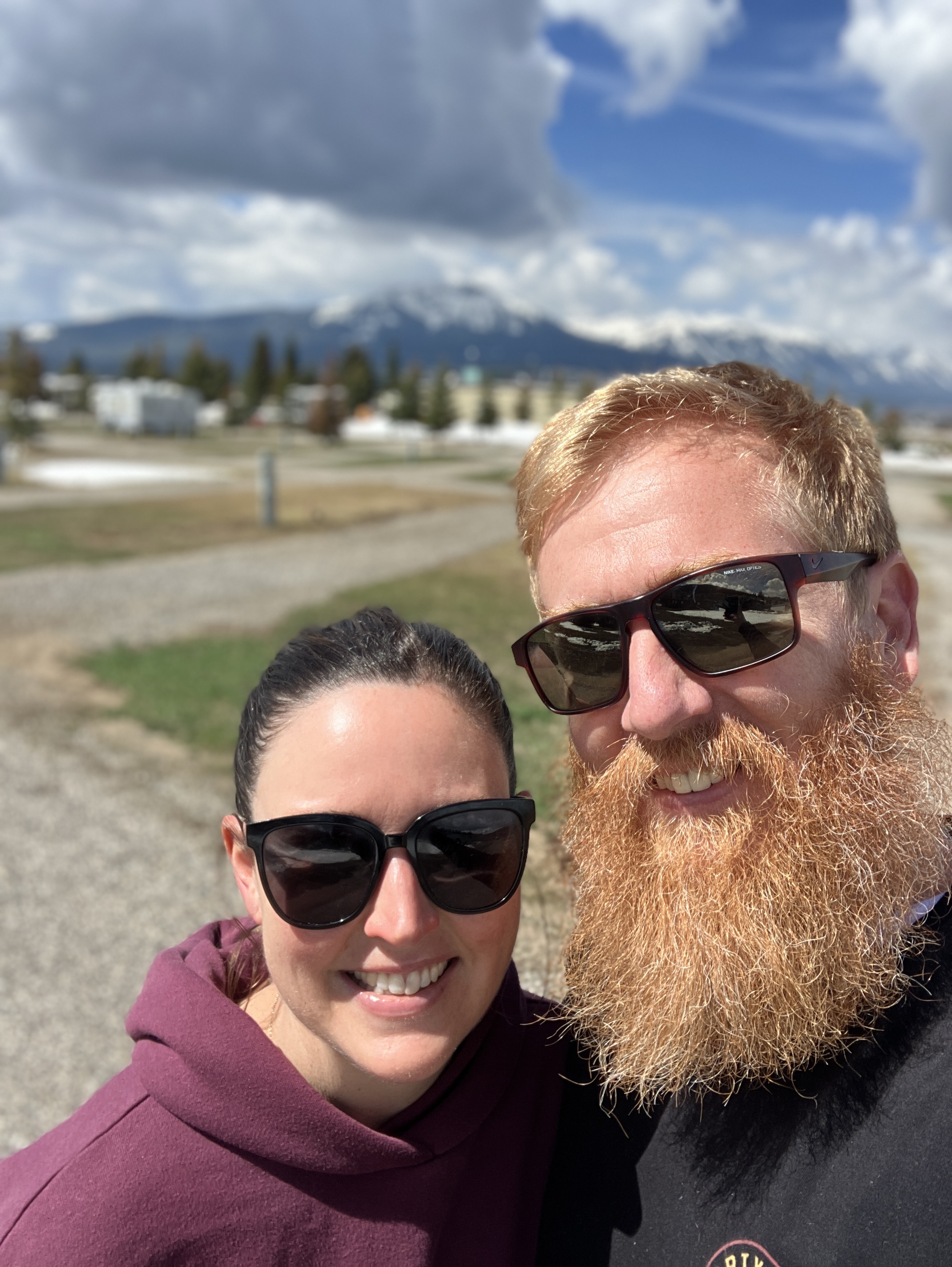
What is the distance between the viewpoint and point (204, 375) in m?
82.9

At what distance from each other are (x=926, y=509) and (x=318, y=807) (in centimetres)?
2860

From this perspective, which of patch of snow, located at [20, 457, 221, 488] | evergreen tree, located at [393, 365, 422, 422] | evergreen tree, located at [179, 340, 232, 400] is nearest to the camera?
patch of snow, located at [20, 457, 221, 488]

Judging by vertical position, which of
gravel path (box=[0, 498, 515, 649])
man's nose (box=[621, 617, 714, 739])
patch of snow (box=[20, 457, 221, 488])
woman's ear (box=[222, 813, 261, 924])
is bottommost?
patch of snow (box=[20, 457, 221, 488])

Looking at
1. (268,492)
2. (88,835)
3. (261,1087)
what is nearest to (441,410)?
(268,492)

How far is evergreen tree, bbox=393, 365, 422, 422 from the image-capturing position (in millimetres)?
77000

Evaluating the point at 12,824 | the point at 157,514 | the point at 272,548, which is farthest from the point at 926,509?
the point at 12,824

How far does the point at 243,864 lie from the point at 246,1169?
0.44 m

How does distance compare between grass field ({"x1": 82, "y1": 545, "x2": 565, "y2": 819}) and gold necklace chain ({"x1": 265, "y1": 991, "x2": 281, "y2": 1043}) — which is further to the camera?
grass field ({"x1": 82, "y1": 545, "x2": 565, "y2": 819})

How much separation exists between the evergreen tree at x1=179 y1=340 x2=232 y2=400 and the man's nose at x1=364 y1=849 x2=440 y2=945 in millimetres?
84958

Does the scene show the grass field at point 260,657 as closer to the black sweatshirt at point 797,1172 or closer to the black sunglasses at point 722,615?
the black sunglasses at point 722,615

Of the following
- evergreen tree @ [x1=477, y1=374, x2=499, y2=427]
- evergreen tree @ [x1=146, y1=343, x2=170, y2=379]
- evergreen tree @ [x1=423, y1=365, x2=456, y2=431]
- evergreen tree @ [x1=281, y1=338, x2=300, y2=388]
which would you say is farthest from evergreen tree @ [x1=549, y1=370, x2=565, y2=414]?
evergreen tree @ [x1=146, y1=343, x2=170, y2=379]

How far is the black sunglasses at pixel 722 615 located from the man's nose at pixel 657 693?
0.5 inches

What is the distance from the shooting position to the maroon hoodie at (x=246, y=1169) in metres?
1.27

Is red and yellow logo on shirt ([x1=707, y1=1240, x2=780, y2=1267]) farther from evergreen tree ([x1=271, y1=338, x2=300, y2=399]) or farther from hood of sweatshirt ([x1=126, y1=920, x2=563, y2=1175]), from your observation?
evergreen tree ([x1=271, y1=338, x2=300, y2=399])
